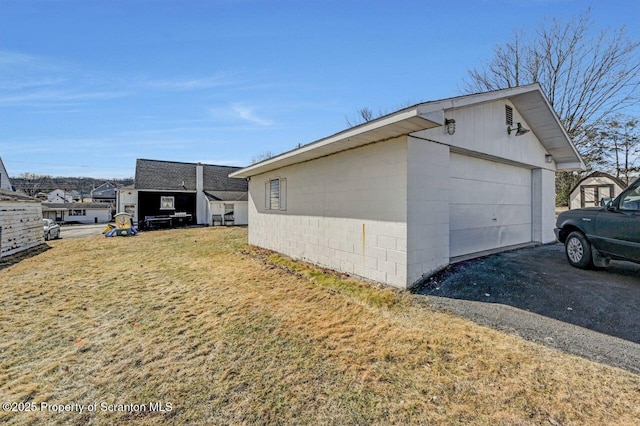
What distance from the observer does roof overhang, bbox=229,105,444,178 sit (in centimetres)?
389

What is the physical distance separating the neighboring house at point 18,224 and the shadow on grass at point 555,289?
14.4 meters

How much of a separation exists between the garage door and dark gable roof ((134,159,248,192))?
2286 cm

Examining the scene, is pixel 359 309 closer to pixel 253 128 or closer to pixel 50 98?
pixel 253 128

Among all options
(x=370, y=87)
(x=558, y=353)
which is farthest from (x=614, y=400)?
(x=370, y=87)

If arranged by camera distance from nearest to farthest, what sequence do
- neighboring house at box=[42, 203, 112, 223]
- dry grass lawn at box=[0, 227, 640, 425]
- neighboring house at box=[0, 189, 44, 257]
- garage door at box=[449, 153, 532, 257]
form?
1. dry grass lawn at box=[0, 227, 640, 425]
2. garage door at box=[449, 153, 532, 257]
3. neighboring house at box=[0, 189, 44, 257]
4. neighboring house at box=[42, 203, 112, 223]

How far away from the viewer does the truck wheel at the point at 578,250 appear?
515 cm

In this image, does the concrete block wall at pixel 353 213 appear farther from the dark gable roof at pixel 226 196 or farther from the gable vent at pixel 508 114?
the dark gable roof at pixel 226 196

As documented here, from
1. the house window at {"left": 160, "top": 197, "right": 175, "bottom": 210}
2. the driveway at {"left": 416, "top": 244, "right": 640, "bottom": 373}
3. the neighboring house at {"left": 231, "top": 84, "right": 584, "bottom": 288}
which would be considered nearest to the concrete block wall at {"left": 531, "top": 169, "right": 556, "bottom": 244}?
the neighboring house at {"left": 231, "top": 84, "right": 584, "bottom": 288}

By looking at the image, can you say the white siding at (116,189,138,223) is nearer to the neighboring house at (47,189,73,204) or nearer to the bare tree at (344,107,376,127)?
the bare tree at (344,107,376,127)

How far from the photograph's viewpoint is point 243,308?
14.3 ft

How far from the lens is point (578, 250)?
17.4 ft

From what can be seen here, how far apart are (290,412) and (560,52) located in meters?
21.7

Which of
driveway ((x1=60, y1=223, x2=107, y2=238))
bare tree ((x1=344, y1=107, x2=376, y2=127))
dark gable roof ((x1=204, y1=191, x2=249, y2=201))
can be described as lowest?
driveway ((x1=60, y1=223, x2=107, y2=238))

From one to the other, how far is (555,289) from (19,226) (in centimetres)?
1767
